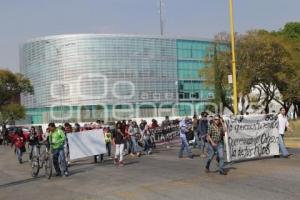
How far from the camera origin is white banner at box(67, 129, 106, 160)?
22.3 m

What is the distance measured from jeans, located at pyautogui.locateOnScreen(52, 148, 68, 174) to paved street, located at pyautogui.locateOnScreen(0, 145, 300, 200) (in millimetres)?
404

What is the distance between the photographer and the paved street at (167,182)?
12.1 metres

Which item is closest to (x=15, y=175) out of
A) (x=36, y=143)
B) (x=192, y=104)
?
(x=36, y=143)

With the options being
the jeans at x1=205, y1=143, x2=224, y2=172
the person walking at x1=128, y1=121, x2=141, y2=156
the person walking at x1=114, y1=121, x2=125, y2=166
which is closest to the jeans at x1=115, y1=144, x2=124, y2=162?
the person walking at x1=114, y1=121, x2=125, y2=166

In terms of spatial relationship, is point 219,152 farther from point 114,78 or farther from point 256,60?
point 114,78

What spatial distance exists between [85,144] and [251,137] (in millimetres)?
6852

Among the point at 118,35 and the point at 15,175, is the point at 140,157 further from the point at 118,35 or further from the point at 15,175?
the point at 118,35

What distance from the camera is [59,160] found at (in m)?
17.7

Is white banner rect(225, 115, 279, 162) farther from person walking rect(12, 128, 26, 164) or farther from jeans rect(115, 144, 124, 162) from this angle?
person walking rect(12, 128, 26, 164)

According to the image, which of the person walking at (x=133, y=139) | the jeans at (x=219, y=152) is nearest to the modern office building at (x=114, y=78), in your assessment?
the person walking at (x=133, y=139)

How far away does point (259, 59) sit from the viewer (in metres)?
57.9

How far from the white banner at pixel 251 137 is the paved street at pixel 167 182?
0.54 m

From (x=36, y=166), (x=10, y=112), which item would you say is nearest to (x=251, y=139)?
(x=36, y=166)

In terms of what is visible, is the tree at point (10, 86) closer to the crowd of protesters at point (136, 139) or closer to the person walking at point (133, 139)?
the crowd of protesters at point (136, 139)
